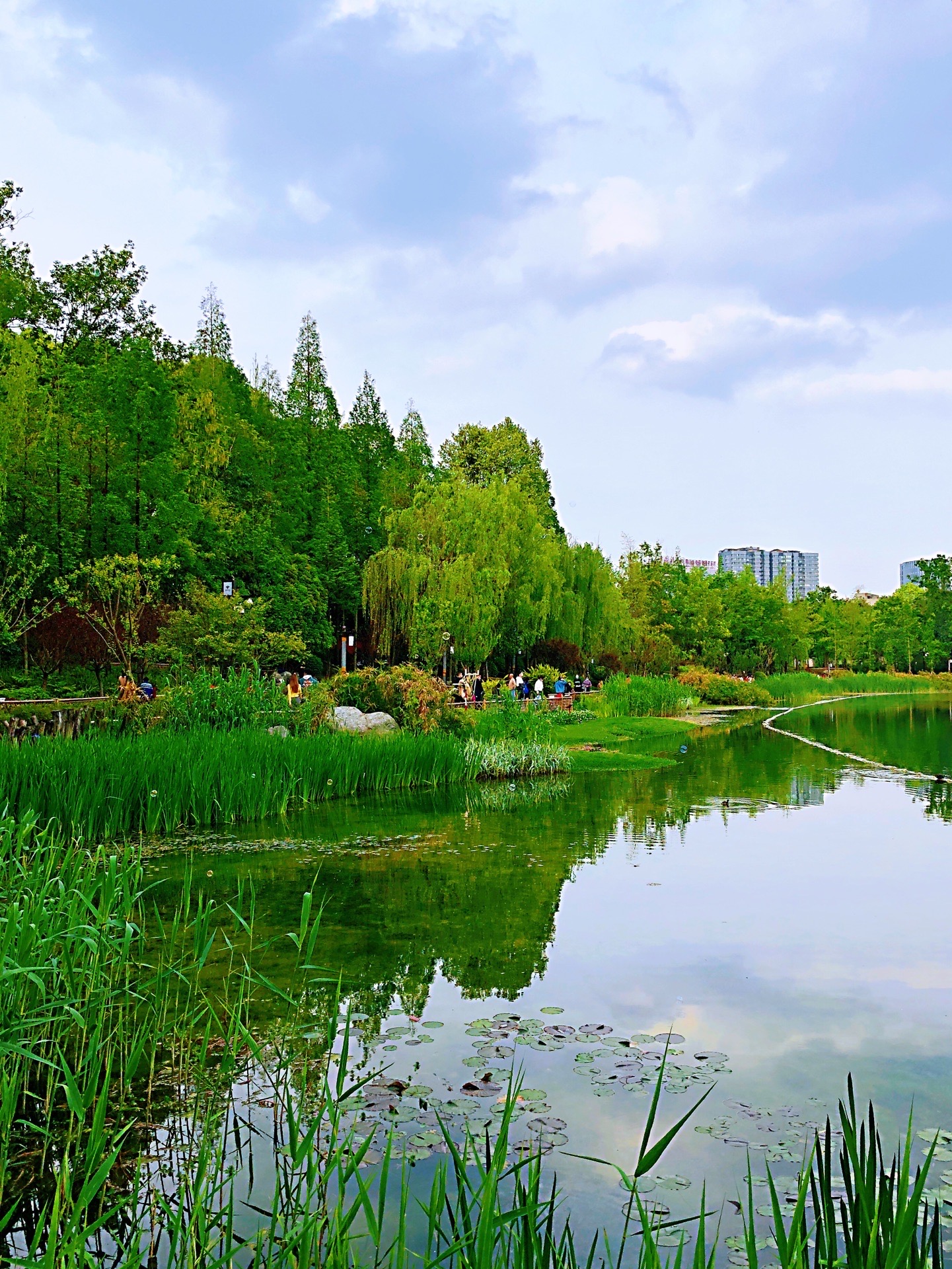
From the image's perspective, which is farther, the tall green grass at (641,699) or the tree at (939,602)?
the tree at (939,602)

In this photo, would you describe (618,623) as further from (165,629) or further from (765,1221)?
(765,1221)

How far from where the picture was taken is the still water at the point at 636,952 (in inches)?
137

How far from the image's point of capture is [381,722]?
14.5 metres

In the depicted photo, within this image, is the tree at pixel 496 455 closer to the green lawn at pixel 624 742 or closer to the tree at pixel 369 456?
the tree at pixel 369 456

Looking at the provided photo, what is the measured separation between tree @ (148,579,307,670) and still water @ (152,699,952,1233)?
20.1 ft

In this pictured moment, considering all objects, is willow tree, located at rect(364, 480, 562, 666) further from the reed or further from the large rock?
the reed

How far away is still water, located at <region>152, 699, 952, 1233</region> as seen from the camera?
3.48 metres

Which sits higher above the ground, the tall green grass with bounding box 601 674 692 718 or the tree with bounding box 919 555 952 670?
the tree with bounding box 919 555 952 670

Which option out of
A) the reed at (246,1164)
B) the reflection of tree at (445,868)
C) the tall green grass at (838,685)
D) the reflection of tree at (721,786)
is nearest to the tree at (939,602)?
the tall green grass at (838,685)

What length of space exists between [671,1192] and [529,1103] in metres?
0.71

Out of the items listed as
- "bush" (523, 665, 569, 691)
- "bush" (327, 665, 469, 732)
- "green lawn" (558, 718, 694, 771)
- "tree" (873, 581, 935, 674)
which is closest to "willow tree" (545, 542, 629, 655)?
"bush" (523, 665, 569, 691)

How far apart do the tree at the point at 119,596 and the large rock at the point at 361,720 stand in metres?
3.40

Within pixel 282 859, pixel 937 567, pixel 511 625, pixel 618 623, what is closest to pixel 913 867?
pixel 282 859

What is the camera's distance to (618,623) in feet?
97.9
